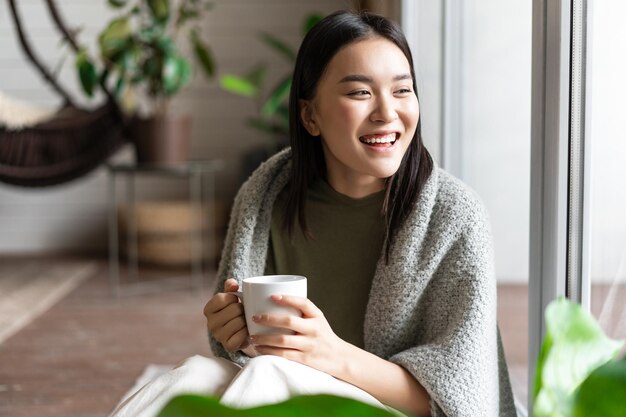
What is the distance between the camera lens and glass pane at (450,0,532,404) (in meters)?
1.55

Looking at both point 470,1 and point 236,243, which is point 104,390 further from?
point 470,1

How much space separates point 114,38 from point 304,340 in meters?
2.77

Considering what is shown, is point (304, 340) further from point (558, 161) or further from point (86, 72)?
point (86, 72)

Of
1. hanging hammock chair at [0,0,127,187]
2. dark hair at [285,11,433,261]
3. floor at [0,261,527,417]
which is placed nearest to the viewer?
dark hair at [285,11,433,261]

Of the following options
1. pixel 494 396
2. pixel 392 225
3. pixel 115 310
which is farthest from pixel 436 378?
pixel 115 310

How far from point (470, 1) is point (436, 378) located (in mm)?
1153

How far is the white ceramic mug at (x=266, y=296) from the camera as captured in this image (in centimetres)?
101

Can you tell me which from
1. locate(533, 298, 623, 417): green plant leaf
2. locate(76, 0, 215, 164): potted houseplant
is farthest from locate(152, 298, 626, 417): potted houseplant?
locate(76, 0, 215, 164): potted houseplant

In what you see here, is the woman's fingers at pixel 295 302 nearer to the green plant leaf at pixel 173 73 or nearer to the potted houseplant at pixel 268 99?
the potted houseplant at pixel 268 99

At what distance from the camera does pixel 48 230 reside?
16.3 ft

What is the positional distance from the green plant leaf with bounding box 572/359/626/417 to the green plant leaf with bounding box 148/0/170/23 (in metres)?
3.35

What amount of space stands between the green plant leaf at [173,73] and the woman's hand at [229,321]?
249cm

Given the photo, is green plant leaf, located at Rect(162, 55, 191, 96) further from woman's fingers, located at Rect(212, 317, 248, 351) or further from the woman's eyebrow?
woman's fingers, located at Rect(212, 317, 248, 351)

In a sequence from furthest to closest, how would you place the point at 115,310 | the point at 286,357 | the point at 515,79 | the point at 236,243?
the point at 115,310, the point at 515,79, the point at 236,243, the point at 286,357
